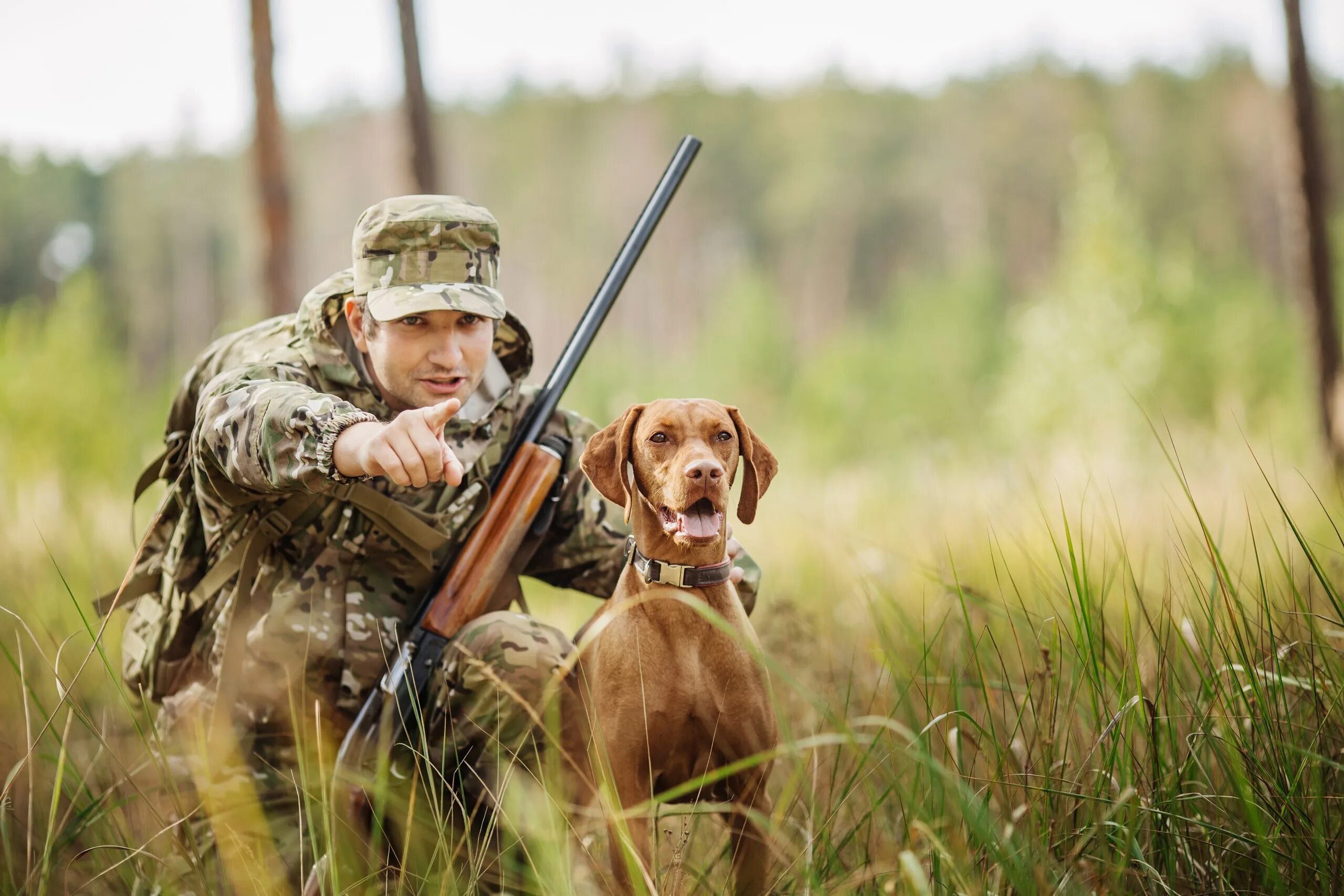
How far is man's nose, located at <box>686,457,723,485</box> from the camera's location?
7.85 feet

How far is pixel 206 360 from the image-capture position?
316cm

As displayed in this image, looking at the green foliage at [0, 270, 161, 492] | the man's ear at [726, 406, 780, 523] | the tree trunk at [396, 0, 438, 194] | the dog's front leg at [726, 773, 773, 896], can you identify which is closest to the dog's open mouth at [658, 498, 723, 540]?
the man's ear at [726, 406, 780, 523]

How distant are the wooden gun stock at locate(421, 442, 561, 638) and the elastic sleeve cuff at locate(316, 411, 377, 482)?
715 millimetres

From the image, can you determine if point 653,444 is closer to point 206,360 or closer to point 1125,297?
point 206,360

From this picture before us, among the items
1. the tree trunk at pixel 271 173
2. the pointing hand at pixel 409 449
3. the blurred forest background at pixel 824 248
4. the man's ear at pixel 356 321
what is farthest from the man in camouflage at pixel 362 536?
the blurred forest background at pixel 824 248

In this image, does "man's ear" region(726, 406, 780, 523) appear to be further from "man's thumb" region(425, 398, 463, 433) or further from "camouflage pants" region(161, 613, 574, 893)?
"man's thumb" region(425, 398, 463, 433)

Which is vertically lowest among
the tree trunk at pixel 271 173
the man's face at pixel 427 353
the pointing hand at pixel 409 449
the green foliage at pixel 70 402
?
the green foliage at pixel 70 402

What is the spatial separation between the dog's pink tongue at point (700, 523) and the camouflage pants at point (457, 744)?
0.59 m

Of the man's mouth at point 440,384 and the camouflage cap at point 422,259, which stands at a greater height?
the camouflage cap at point 422,259

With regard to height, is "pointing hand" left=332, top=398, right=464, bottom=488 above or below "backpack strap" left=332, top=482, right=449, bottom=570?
above

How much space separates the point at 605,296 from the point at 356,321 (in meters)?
0.79

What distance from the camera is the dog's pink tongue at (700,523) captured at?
7.92 ft

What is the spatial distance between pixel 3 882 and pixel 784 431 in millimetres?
20599

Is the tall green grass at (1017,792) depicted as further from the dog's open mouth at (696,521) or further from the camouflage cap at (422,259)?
the camouflage cap at (422,259)
